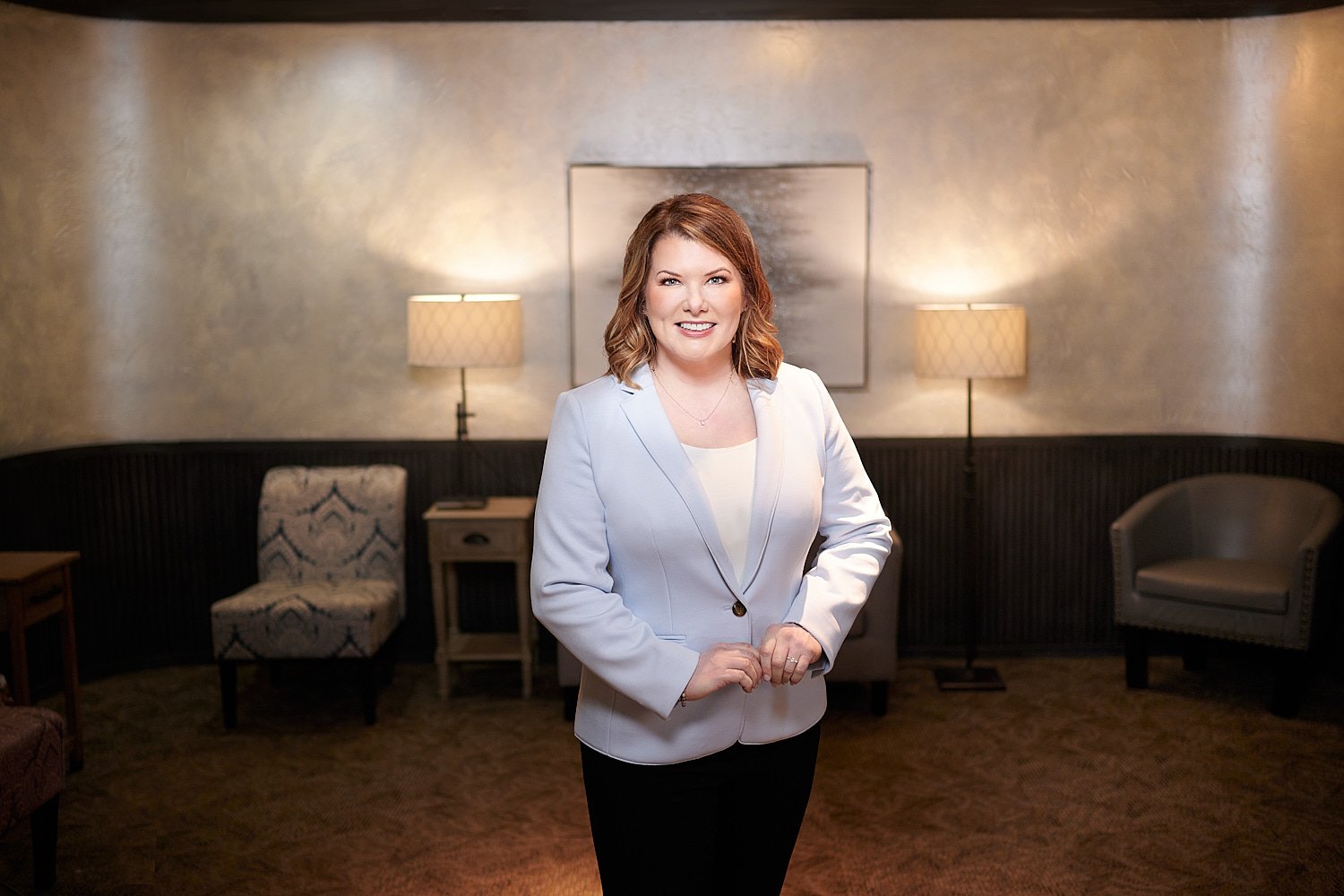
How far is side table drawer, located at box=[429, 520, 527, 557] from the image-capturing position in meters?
5.12

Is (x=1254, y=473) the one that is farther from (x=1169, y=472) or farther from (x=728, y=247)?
(x=728, y=247)

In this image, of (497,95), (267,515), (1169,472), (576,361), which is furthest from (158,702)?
(1169,472)

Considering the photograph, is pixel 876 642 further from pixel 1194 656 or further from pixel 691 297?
pixel 691 297

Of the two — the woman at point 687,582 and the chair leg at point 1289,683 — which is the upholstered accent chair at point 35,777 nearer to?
the woman at point 687,582

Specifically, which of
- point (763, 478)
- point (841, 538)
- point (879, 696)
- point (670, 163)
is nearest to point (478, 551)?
point (879, 696)

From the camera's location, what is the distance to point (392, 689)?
5316 mm

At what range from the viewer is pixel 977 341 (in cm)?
504

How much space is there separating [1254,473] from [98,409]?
18.1 feet

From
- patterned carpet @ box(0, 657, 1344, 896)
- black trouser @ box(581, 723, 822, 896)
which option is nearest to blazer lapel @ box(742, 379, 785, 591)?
black trouser @ box(581, 723, 822, 896)

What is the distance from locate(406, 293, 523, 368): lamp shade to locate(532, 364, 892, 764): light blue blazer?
3.18 metres

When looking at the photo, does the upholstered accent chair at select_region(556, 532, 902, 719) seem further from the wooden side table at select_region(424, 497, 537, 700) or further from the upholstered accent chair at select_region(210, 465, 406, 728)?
the upholstered accent chair at select_region(210, 465, 406, 728)

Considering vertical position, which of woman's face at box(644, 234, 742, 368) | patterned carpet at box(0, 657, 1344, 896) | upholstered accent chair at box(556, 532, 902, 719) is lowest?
patterned carpet at box(0, 657, 1344, 896)

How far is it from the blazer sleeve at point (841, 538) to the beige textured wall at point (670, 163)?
11.9 ft

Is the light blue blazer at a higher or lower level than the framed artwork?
lower
